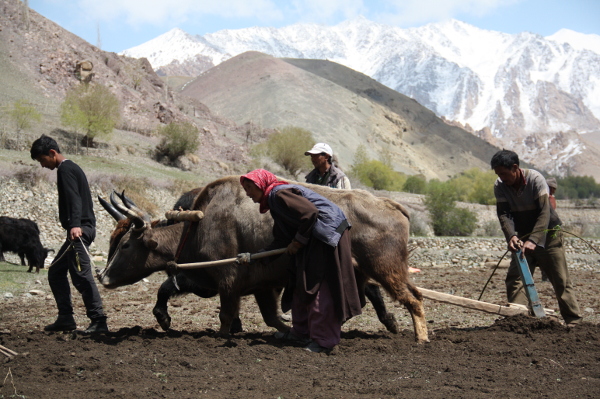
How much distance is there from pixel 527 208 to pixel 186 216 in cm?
403

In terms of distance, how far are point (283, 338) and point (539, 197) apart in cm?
338

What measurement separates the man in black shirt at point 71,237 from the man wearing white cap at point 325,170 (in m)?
2.90

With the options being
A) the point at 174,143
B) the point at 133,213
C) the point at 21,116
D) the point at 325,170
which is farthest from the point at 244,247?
the point at 174,143

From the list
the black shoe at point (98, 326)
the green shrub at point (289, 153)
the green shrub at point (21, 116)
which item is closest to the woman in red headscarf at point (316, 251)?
the black shoe at point (98, 326)

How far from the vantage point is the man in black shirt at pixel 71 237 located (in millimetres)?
7020

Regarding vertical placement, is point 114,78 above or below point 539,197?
above

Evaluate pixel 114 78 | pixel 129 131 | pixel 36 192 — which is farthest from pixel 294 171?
pixel 36 192

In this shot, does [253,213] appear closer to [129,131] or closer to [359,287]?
[359,287]

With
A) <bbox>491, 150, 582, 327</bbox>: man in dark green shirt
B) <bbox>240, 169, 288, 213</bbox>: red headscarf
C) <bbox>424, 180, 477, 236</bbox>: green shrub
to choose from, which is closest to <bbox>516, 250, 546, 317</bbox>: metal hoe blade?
<bbox>491, 150, 582, 327</bbox>: man in dark green shirt

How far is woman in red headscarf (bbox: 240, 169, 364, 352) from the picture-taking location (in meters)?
6.34

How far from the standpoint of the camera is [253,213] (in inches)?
286

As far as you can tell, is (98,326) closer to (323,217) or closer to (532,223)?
(323,217)

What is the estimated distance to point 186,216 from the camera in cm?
737

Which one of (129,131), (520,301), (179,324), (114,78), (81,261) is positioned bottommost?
(179,324)
